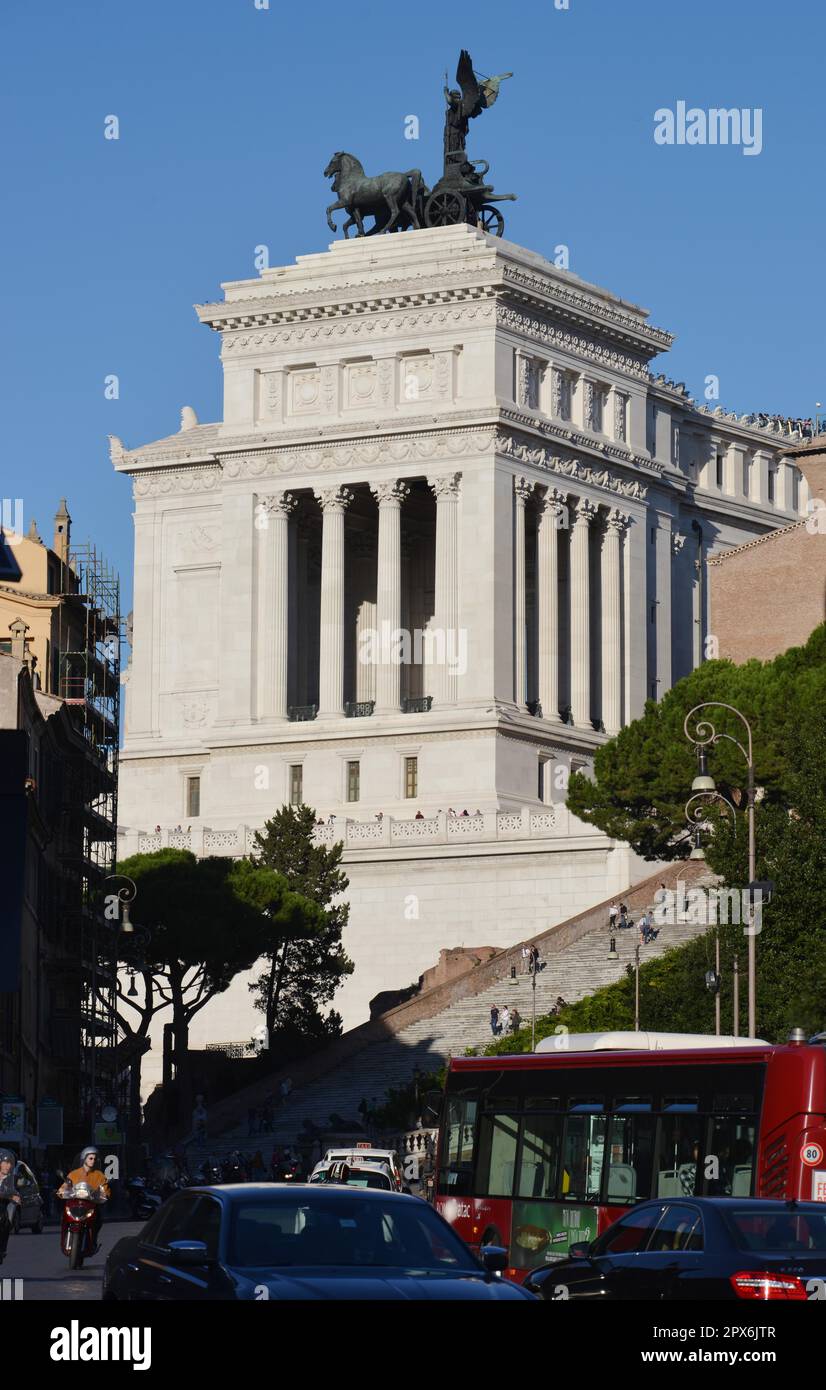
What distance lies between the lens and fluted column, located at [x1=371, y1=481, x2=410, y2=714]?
11100 centimetres

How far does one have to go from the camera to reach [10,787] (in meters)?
60.3

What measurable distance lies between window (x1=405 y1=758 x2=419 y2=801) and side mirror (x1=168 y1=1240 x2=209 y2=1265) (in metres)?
89.6

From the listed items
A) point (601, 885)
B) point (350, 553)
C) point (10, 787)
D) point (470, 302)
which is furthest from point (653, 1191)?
point (350, 553)

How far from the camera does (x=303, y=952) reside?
293ft

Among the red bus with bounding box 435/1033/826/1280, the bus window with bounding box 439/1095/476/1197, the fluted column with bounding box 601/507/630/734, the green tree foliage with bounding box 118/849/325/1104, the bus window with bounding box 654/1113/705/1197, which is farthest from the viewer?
the fluted column with bounding box 601/507/630/734

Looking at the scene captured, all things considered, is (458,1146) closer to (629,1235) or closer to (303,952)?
(629,1235)

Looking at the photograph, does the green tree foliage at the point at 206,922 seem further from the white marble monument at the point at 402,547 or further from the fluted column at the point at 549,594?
the fluted column at the point at 549,594

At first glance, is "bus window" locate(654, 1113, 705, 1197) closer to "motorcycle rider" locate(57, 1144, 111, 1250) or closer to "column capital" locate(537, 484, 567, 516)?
"motorcycle rider" locate(57, 1144, 111, 1250)

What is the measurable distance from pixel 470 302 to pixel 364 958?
1092 inches

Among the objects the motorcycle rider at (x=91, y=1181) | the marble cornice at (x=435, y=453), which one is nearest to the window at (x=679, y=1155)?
the motorcycle rider at (x=91, y=1181)

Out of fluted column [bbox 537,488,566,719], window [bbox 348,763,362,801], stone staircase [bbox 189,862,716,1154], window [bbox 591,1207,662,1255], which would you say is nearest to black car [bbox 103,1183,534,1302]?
window [bbox 591,1207,662,1255]

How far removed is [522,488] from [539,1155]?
79306 mm

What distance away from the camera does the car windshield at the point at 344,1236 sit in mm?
18094
